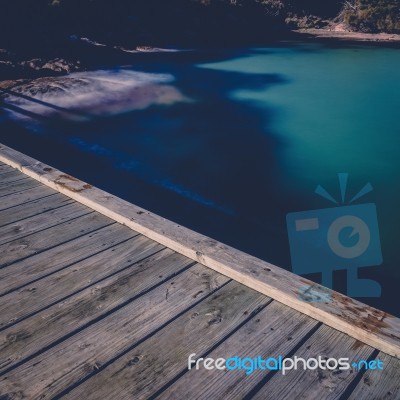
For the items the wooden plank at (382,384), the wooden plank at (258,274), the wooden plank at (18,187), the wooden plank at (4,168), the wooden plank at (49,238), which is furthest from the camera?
the wooden plank at (4,168)

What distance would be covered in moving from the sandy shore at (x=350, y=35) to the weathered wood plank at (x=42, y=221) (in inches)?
563

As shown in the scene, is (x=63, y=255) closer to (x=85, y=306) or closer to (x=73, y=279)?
(x=73, y=279)

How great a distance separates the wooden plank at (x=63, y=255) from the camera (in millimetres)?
1926

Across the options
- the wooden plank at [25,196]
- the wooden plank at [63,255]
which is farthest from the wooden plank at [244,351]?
the wooden plank at [25,196]

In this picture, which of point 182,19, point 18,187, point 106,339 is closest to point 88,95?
point 18,187

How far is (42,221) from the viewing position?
2.46 m

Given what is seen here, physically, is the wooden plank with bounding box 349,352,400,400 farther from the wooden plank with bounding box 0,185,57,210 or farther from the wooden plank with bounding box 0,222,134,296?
the wooden plank with bounding box 0,185,57,210

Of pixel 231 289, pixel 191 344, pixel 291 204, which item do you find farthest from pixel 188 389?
pixel 291 204

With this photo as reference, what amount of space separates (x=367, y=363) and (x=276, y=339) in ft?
1.06

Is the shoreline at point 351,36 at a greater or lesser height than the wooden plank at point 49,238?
greater

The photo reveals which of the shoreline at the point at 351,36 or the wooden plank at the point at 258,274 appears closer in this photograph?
the wooden plank at the point at 258,274

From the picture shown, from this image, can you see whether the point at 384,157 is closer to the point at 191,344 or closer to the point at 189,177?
the point at 189,177

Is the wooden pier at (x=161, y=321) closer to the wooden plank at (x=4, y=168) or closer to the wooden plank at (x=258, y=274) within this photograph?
the wooden plank at (x=258, y=274)

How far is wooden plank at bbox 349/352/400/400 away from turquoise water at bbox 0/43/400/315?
2.43 meters
